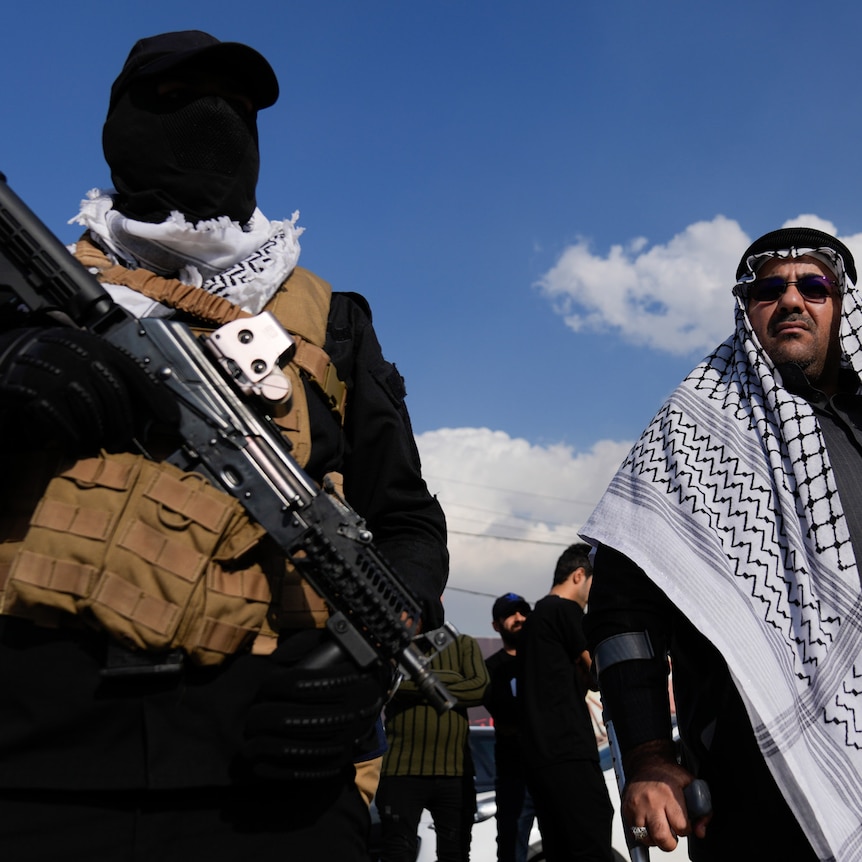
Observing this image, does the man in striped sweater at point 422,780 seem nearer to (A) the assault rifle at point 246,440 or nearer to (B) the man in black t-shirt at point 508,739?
(B) the man in black t-shirt at point 508,739

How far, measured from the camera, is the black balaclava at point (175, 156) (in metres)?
2.18

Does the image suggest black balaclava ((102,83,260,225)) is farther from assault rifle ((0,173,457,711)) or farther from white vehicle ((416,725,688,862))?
white vehicle ((416,725,688,862))

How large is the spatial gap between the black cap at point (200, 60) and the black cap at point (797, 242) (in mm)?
1512

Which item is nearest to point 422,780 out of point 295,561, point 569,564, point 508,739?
point 508,739

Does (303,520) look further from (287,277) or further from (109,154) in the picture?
(109,154)

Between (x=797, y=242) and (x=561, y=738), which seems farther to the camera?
(x=561, y=738)

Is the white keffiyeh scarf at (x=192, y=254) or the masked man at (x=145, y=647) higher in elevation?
the white keffiyeh scarf at (x=192, y=254)

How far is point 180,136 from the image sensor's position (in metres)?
2.18

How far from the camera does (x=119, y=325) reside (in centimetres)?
185

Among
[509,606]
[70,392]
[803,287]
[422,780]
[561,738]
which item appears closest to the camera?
[70,392]

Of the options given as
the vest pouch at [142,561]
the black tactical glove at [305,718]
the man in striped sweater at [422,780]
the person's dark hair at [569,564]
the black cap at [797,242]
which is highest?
the person's dark hair at [569,564]

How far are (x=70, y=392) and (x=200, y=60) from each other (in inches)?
36.8

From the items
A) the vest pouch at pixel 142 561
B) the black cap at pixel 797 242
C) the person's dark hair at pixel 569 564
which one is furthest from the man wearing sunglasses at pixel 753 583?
the person's dark hair at pixel 569 564

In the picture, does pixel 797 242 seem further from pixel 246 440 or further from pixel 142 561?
pixel 142 561
